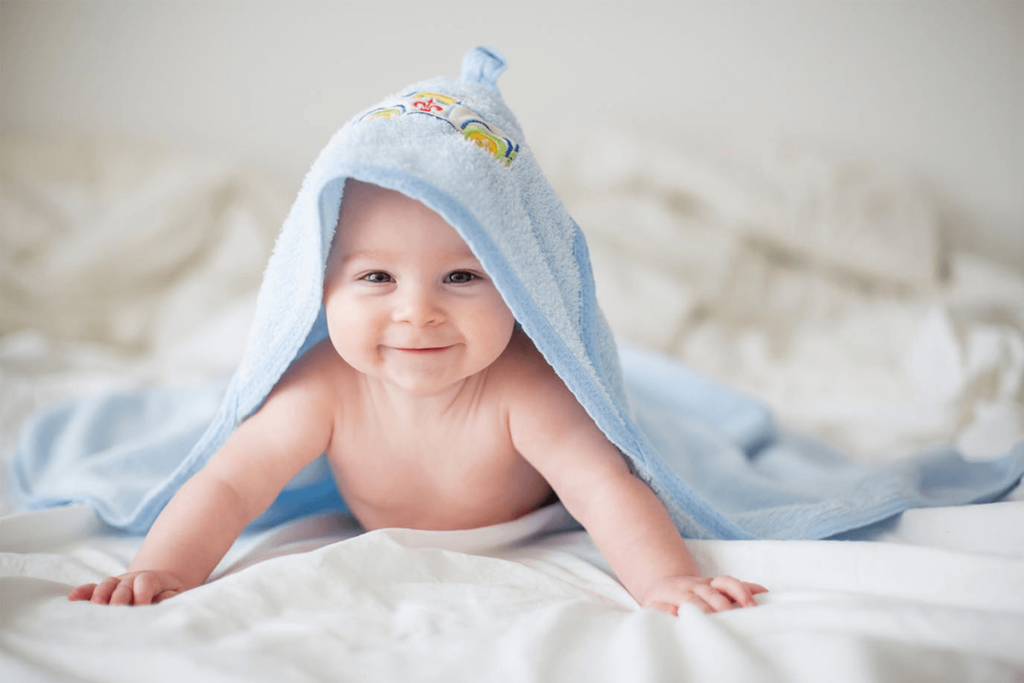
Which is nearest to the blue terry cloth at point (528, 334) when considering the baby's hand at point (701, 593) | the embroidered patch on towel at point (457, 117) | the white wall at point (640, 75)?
the embroidered patch on towel at point (457, 117)

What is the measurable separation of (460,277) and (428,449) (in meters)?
0.21

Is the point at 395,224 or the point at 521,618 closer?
the point at 521,618

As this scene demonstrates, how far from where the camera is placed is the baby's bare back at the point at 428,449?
0.93 metres

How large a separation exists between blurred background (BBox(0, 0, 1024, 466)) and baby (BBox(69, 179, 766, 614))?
28.2 inches

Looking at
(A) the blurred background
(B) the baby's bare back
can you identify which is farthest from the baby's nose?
(A) the blurred background

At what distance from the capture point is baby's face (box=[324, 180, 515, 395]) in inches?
31.7

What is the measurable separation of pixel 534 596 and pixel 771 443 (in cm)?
72

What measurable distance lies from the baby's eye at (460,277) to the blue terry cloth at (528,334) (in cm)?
6

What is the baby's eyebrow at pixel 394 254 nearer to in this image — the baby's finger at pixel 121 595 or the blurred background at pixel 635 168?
the baby's finger at pixel 121 595

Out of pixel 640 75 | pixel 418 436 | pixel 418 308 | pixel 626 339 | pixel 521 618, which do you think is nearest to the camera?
pixel 521 618

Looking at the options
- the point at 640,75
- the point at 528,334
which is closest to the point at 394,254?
the point at 528,334

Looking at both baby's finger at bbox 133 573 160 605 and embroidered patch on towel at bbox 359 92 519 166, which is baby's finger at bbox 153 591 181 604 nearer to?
baby's finger at bbox 133 573 160 605

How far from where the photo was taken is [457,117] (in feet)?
2.77

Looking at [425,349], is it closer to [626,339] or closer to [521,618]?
[521,618]
